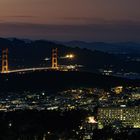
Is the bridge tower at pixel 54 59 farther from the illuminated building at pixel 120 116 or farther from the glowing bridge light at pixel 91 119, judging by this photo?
the glowing bridge light at pixel 91 119

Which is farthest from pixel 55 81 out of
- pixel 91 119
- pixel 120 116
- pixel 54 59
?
pixel 91 119

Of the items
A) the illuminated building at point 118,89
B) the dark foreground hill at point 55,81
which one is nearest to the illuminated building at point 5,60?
the dark foreground hill at point 55,81

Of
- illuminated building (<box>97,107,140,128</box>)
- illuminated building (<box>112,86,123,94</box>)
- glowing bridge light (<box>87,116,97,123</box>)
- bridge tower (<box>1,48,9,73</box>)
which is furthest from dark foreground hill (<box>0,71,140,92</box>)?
glowing bridge light (<box>87,116,97,123</box>)

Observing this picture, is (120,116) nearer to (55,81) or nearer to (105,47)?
(55,81)

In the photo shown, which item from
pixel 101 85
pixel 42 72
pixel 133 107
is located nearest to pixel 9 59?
pixel 42 72

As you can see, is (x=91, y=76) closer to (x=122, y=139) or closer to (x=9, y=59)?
(x=9, y=59)

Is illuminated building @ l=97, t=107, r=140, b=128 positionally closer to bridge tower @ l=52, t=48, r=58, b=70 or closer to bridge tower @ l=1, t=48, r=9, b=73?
bridge tower @ l=1, t=48, r=9, b=73

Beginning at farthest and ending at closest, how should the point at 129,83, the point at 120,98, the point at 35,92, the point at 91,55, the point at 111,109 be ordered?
the point at 91,55
the point at 129,83
the point at 35,92
the point at 120,98
the point at 111,109
